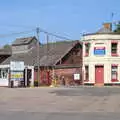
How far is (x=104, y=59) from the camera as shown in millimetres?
58531

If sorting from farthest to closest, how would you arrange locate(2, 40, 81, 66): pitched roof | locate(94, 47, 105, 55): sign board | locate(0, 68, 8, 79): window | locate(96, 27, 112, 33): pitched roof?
locate(2, 40, 81, 66): pitched roof, locate(96, 27, 112, 33): pitched roof, locate(94, 47, 105, 55): sign board, locate(0, 68, 8, 79): window

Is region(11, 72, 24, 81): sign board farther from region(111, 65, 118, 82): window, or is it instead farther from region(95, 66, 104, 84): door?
region(111, 65, 118, 82): window

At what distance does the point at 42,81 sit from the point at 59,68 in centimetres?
326

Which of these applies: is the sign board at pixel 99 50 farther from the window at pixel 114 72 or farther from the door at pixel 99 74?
the window at pixel 114 72

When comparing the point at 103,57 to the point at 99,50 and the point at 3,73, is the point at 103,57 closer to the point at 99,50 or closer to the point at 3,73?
the point at 99,50

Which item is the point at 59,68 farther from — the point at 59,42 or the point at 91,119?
the point at 91,119

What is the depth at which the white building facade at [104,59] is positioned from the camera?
191ft

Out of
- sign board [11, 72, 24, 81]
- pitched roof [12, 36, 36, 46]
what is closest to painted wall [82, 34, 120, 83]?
sign board [11, 72, 24, 81]

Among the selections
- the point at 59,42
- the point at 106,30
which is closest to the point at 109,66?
the point at 106,30

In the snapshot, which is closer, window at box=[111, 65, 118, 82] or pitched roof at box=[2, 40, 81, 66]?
window at box=[111, 65, 118, 82]

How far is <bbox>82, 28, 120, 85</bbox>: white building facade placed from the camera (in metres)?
58.3

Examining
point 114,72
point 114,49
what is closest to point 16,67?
point 114,72

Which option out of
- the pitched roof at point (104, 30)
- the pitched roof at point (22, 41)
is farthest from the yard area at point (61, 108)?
the pitched roof at point (22, 41)

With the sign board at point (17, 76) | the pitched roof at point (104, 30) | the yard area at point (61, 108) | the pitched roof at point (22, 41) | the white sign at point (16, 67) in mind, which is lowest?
the yard area at point (61, 108)
